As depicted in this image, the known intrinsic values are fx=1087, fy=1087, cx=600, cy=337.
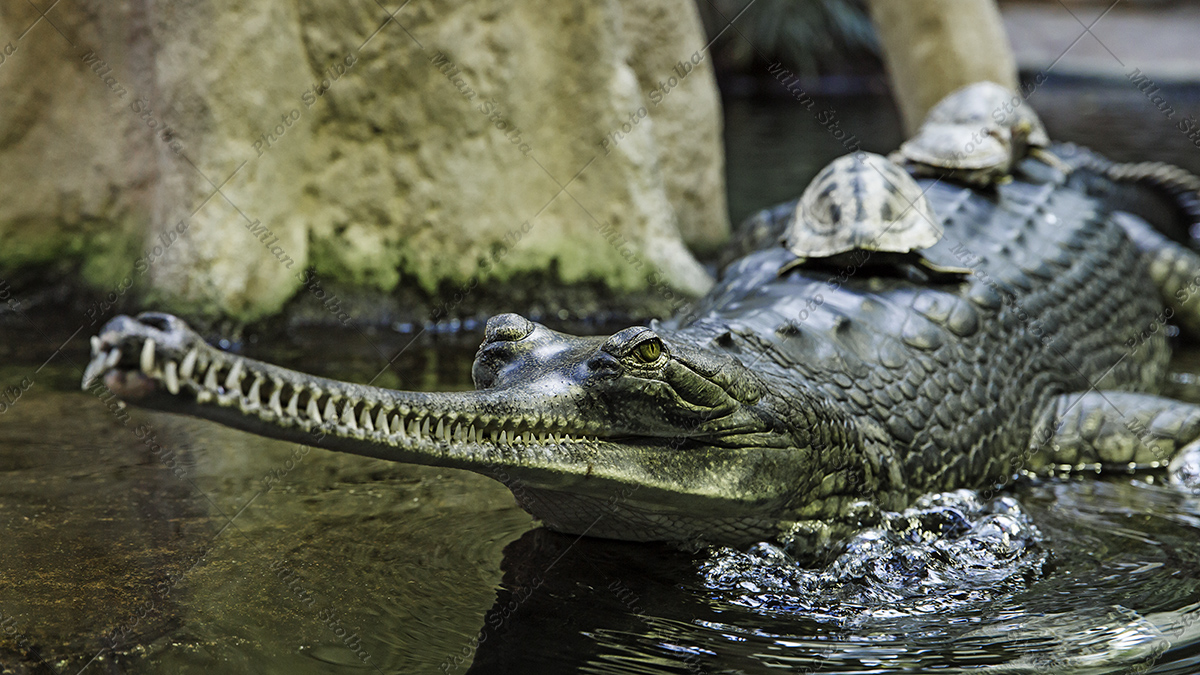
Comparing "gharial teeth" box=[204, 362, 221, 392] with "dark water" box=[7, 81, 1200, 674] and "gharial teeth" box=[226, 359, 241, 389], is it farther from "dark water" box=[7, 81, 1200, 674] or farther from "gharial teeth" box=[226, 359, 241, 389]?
"dark water" box=[7, 81, 1200, 674]

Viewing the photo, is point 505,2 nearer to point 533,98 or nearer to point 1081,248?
point 533,98

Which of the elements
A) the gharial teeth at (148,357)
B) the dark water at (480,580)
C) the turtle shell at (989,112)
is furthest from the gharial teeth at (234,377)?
the turtle shell at (989,112)

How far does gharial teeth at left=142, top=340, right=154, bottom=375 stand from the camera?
1754mm

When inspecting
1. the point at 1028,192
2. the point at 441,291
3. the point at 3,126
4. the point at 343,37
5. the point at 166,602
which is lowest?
the point at 166,602

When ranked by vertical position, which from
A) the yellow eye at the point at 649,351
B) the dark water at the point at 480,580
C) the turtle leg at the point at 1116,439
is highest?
the yellow eye at the point at 649,351

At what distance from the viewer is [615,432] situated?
267 cm

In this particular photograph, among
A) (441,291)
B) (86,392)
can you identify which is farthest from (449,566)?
(441,291)

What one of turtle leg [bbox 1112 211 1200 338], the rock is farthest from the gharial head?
the rock

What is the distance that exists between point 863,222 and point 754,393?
3.57 feet

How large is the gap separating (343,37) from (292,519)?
3.02 meters

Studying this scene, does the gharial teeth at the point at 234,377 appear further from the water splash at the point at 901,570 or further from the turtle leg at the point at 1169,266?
the turtle leg at the point at 1169,266

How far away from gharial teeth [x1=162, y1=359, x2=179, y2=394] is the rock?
3.52 m

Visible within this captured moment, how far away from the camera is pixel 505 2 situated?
5.55 meters

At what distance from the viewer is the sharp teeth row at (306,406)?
1.79 metres
